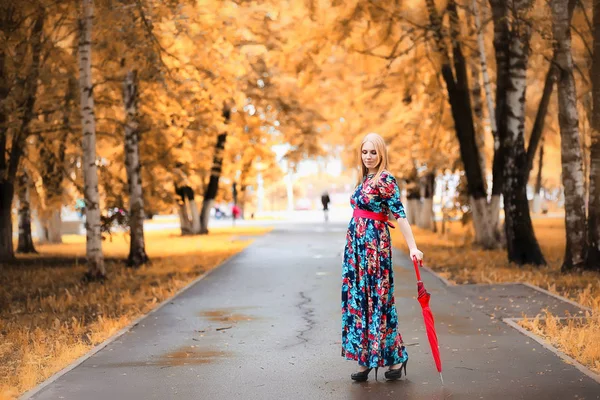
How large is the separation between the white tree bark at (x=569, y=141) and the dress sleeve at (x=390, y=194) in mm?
10492

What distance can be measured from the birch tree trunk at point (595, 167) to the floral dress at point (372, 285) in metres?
9.95

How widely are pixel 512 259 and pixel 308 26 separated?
6903mm

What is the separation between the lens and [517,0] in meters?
19.4

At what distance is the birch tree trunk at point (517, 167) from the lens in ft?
66.1

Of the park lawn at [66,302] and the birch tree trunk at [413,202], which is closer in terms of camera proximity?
the park lawn at [66,302]

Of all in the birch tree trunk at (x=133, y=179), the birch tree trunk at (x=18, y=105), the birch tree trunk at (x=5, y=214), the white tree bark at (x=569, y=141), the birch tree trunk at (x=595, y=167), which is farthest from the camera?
the birch tree trunk at (x=5, y=214)

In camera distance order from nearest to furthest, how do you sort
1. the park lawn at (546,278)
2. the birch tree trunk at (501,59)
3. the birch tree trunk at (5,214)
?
1. the park lawn at (546,278)
2. the birch tree trunk at (501,59)
3. the birch tree trunk at (5,214)

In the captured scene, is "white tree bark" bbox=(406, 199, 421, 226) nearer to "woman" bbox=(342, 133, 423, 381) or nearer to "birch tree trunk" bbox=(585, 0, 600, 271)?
"birch tree trunk" bbox=(585, 0, 600, 271)

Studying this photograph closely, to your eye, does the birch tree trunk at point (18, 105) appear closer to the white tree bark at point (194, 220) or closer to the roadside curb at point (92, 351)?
the roadside curb at point (92, 351)

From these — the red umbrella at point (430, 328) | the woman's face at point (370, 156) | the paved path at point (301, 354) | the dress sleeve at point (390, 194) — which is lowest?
the paved path at point (301, 354)

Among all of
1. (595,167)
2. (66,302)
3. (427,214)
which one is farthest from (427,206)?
(66,302)

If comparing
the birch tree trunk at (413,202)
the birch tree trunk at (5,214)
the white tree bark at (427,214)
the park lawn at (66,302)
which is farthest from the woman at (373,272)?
the birch tree trunk at (413,202)

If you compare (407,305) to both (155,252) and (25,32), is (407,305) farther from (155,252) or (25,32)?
(155,252)

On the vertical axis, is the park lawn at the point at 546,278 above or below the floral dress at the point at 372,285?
below
